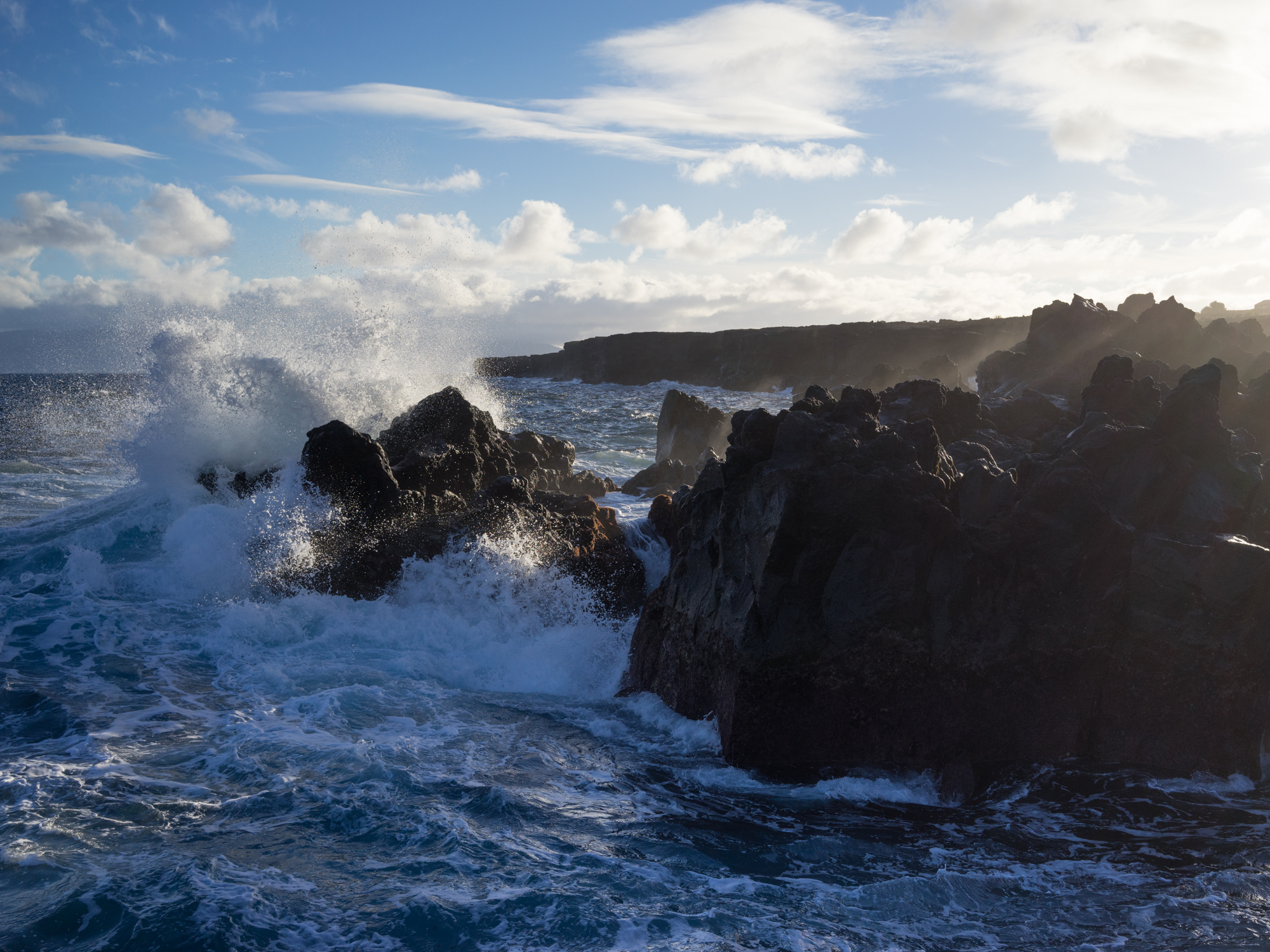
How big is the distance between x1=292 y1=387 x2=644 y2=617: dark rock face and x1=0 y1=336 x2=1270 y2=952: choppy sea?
32 cm

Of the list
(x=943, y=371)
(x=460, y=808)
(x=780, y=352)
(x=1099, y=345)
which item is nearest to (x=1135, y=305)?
(x=1099, y=345)

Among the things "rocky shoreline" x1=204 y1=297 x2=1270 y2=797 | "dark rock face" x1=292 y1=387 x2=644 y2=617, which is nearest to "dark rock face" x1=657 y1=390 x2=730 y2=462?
"dark rock face" x1=292 y1=387 x2=644 y2=617

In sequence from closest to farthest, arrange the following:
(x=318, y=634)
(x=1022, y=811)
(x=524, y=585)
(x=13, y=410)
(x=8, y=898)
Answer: (x=8, y=898) → (x=1022, y=811) → (x=318, y=634) → (x=524, y=585) → (x=13, y=410)

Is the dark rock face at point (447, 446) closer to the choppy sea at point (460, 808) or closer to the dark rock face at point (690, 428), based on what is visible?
the choppy sea at point (460, 808)

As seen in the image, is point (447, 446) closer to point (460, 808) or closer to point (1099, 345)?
point (460, 808)

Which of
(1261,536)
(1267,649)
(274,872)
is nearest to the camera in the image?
(274,872)

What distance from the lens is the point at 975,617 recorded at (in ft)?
22.2

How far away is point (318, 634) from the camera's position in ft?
30.6

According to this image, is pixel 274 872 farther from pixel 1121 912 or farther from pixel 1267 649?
pixel 1267 649

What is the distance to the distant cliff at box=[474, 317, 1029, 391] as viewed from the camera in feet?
189

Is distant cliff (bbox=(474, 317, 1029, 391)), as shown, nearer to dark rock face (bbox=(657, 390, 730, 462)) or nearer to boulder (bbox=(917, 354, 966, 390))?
boulder (bbox=(917, 354, 966, 390))

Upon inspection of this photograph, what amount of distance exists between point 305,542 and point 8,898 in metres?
6.04

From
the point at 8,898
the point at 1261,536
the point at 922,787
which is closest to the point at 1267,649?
the point at 1261,536

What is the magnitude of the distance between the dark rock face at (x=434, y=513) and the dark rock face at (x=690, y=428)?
9.79m
